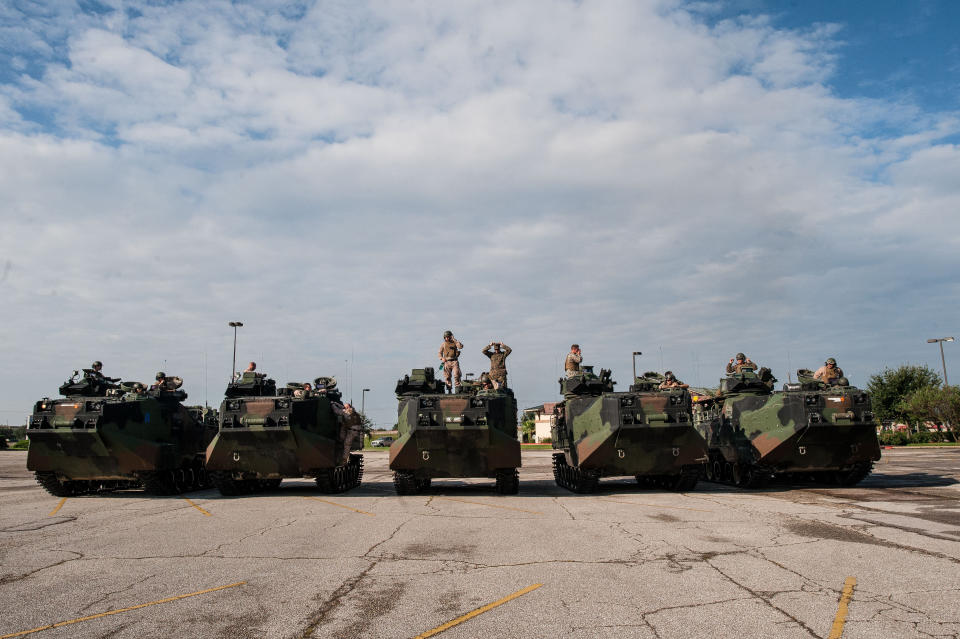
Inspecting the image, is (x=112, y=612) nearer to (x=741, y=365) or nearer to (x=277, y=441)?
(x=277, y=441)

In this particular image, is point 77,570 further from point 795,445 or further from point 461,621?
point 795,445

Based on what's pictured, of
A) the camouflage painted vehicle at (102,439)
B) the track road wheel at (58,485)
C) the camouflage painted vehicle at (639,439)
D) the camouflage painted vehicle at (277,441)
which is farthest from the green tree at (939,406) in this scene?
the track road wheel at (58,485)

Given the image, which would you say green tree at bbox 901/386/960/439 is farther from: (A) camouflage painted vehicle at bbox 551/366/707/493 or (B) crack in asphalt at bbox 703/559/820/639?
(B) crack in asphalt at bbox 703/559/820/639

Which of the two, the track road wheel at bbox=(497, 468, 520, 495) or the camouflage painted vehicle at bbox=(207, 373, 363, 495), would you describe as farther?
the track road wheel at bbox=(497, 468, 520, 495)

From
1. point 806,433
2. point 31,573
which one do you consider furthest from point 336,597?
point 806,433

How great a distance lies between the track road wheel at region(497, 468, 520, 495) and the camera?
1594 cm

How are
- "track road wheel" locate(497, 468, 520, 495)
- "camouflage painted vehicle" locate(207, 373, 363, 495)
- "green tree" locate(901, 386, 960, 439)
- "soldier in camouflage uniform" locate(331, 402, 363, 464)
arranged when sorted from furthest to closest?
"green tree" locate(901, 386, 960, 439), "soldier in camouflage uniform" locate(331, 402, 363, 464), "track road wheel" locate(497, 468, 520, 495), "camouflage painted vehicle" locate(207, 373, 363, 495)

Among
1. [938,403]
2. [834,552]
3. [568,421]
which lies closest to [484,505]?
[568,421]

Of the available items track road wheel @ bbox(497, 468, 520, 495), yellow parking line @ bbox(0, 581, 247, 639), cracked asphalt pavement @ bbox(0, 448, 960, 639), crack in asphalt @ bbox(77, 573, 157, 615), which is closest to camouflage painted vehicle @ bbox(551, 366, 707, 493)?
track road wheel @ bbox(497, 468, 520, 495)

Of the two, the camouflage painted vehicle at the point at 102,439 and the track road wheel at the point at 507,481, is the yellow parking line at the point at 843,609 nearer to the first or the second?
the track road wheel at the point at 507,481

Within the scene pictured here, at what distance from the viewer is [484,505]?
13750 millimetres

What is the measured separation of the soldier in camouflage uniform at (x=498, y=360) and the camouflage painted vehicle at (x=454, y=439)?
1.96 meters

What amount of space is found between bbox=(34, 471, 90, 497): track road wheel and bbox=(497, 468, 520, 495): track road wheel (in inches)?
403

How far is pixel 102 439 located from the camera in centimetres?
1555
